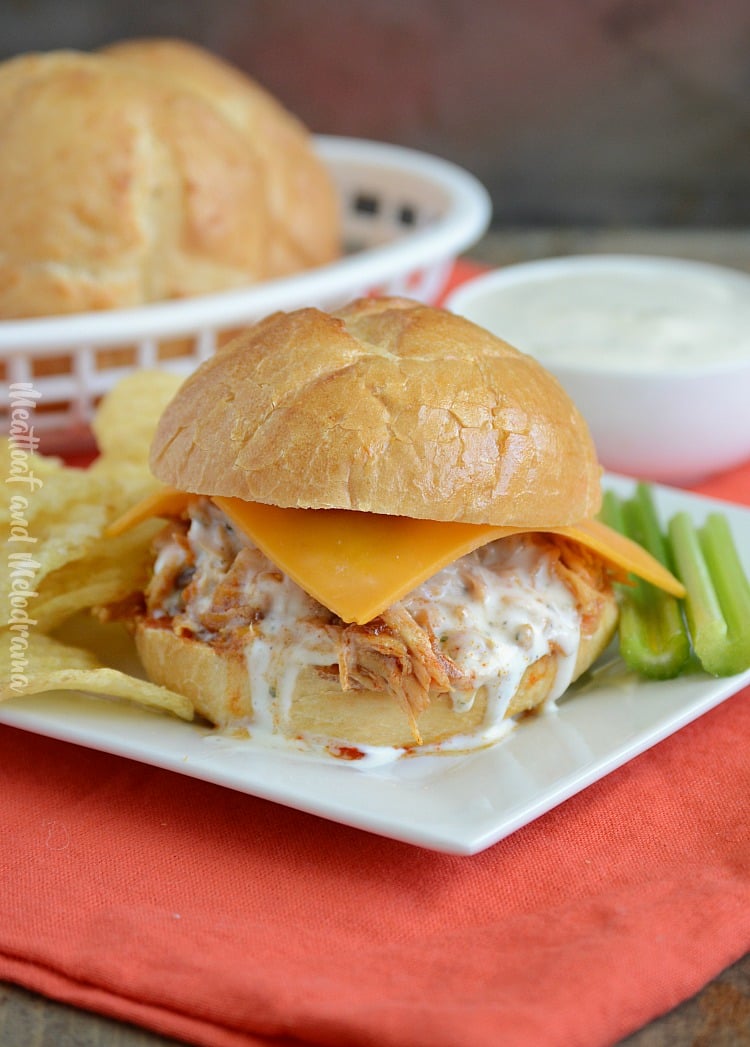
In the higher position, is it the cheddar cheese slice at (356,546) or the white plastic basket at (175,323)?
the cheddar cheese slice at (356,546)

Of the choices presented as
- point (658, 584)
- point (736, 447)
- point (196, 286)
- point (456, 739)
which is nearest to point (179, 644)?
point (456, 739)

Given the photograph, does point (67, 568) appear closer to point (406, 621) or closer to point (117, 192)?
point (406, 621)

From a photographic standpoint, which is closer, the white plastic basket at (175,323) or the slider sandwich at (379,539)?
the slider sandwich at (379,539)

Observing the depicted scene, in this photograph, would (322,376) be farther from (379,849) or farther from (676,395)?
(676,395)

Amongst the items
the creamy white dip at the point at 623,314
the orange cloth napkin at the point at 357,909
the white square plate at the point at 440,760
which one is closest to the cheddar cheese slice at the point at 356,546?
the white square plate at the point at 440,760

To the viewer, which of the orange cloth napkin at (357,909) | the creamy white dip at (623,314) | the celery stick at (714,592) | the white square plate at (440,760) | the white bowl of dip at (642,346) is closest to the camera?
the orange cloth napkin at (357,909)

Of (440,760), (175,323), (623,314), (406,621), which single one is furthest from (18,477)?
(623,314)

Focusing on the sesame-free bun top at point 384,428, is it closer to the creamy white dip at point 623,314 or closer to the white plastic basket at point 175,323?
Result: the white plastic basket at point 175,323
